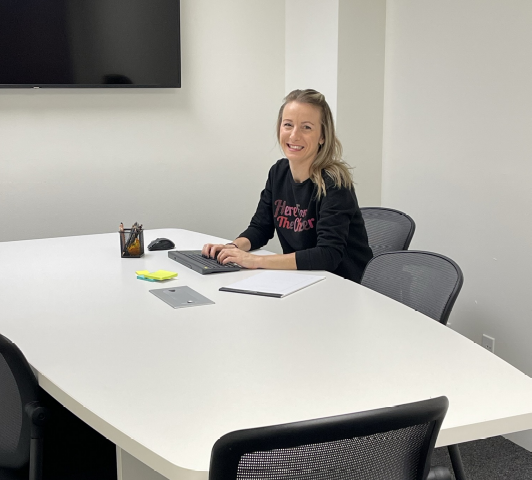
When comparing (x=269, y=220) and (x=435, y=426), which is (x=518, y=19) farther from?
(x=435, y=426)

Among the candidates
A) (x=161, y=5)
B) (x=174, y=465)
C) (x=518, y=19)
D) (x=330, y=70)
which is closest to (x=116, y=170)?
(x=161, y=5)

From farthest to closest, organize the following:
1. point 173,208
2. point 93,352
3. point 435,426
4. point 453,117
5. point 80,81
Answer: point 173,208
point 80,81
point 453,117
point 93,352
point 435,426

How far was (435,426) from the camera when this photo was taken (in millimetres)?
1051

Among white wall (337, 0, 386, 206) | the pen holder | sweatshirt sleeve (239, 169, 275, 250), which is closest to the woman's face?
sweatshirt sleeve (239, 169, 275, 250)

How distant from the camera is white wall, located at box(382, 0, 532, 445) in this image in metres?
2.80

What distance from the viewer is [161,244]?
272 centimetres

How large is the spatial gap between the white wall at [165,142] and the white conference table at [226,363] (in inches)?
66.6

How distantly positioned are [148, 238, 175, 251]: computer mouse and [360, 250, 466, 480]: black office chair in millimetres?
869

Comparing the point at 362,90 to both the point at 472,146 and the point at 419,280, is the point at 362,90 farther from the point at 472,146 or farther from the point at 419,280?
the point at 419,280

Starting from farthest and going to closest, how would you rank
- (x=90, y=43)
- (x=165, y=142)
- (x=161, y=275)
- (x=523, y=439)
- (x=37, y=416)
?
(x=165, y=142) → (x=90, y=43) → (x=523, y=439) → (x=161, y=275) → (x=37, y=416)

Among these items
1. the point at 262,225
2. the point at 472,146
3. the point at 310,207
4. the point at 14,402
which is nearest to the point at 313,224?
the point at 310,207

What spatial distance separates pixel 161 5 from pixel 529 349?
274 cm

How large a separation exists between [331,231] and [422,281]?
442 mm

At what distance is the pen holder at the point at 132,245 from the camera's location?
2.56m
